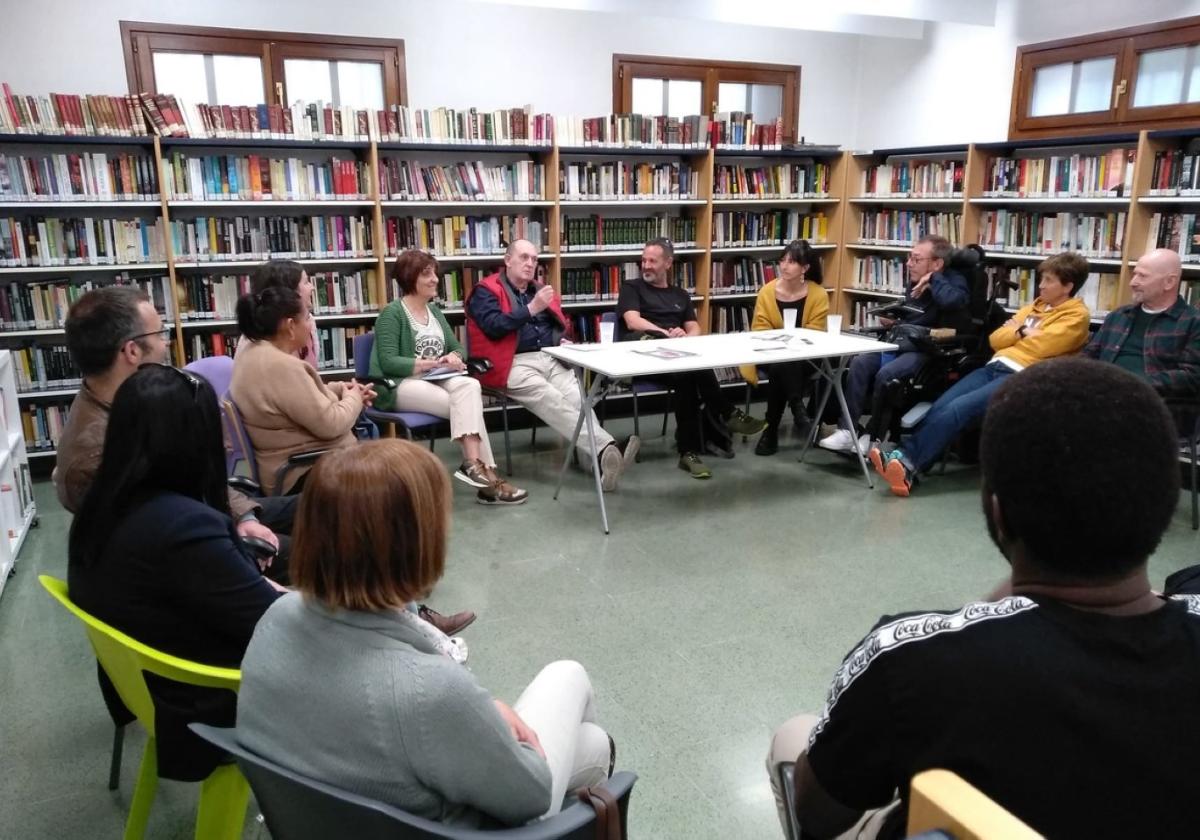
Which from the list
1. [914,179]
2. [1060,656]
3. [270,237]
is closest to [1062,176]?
[914,179]

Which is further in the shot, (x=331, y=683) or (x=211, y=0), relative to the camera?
(x=211, y=0)

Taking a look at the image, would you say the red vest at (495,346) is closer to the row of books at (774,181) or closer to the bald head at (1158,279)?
the row of books at (774,181)

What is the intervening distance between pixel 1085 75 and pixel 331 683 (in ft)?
18.1

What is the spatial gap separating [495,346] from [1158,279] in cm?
316

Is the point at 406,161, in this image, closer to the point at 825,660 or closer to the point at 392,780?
the point at 825,660

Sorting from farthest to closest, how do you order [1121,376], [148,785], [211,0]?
[211,0] → [148,785] → [1121,376]

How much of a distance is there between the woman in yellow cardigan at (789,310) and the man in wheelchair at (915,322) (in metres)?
0.31

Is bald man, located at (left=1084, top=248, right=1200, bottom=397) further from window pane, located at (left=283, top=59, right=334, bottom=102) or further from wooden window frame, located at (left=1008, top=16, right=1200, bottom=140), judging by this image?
window pane, located at (left=283, top=59, right=334, bottom=102)

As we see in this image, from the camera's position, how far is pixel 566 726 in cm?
152

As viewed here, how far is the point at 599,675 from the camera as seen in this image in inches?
104

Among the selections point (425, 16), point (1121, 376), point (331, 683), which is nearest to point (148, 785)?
point (331, 683)

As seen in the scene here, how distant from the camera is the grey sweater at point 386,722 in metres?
1.10

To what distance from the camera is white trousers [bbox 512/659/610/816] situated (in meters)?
1.47

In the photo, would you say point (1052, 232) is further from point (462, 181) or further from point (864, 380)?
point (462, 181)
